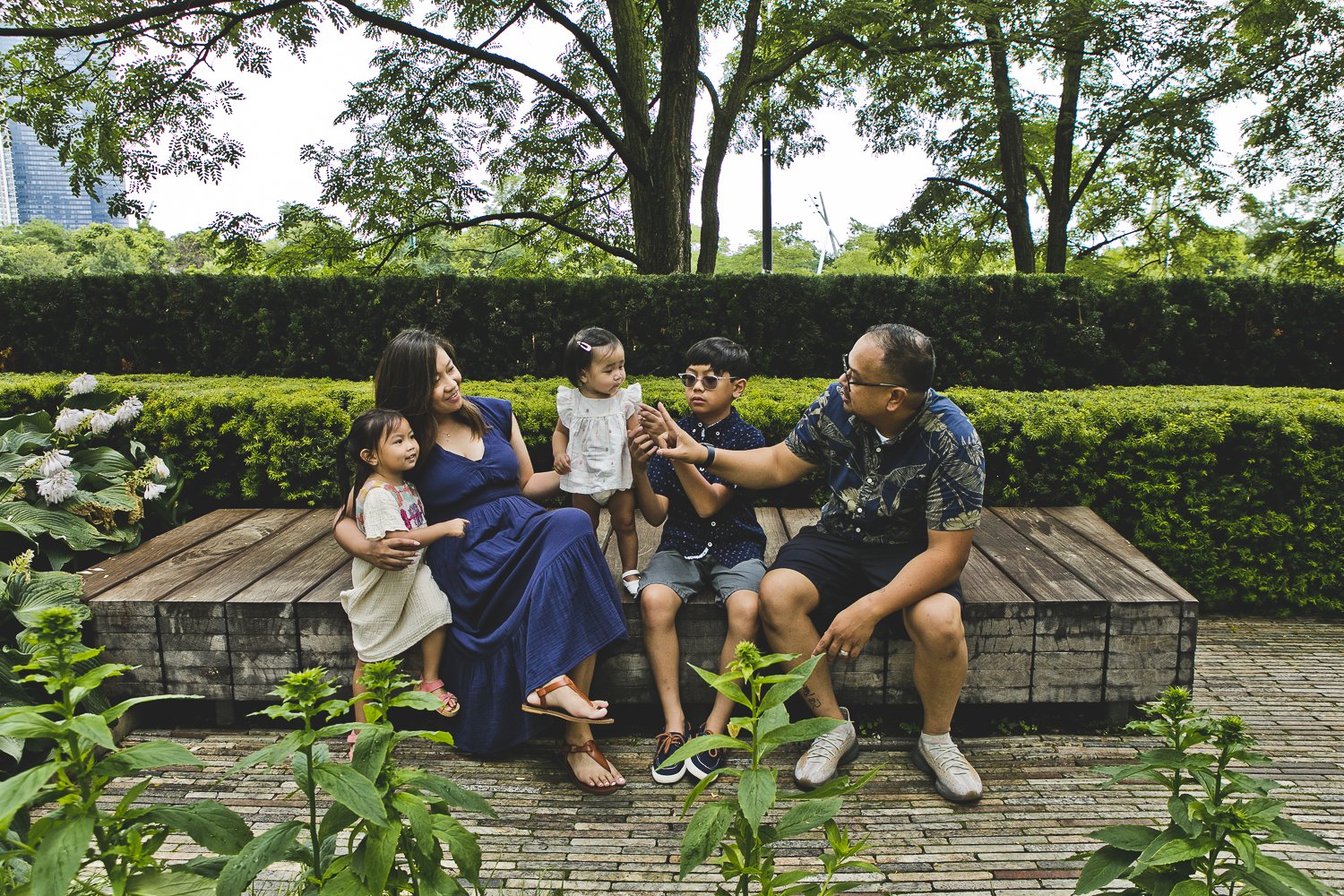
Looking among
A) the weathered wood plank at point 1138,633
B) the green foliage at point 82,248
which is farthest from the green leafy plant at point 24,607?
the green foliage at point 82,248

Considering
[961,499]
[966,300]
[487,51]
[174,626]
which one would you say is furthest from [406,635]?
[487,51]

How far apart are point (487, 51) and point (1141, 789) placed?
907 centimetres

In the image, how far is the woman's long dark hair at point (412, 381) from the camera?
3.06m

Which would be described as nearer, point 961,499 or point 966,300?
point 961,499

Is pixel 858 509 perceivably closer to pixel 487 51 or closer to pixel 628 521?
pixel 628 521

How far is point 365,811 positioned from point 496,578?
1584mm

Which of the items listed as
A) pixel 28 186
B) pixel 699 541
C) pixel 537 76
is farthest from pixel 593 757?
pixel 28 186

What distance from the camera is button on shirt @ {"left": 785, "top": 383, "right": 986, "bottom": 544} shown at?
8.85 ft

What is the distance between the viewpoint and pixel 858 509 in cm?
299

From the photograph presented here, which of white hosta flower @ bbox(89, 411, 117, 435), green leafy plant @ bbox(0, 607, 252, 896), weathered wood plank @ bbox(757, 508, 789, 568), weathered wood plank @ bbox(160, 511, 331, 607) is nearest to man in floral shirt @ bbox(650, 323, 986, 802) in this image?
weathered wood plank @ bbox(757, 508, 789, 568)

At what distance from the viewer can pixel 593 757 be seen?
110 inches

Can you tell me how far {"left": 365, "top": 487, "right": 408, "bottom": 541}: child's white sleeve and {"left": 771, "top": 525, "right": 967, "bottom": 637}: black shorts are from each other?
4.35 feet

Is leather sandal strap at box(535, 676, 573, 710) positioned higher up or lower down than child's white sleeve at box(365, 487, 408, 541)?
lower down

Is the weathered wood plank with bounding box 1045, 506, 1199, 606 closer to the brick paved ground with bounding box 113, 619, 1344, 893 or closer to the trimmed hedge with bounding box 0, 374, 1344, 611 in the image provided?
the trimmed hedge with bounding box 0, 374, 1344, 611
